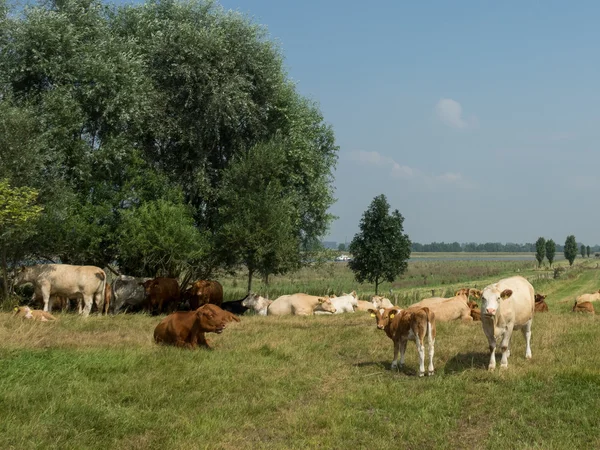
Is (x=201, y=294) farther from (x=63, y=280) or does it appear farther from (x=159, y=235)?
(x=63, y=280)

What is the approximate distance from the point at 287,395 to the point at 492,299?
467 cm

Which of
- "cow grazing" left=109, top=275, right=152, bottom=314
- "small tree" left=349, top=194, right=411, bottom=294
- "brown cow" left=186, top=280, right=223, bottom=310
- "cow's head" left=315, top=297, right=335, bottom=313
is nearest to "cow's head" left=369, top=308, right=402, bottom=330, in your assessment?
"cow's head" left=315, top=297, right=335, bottom=313

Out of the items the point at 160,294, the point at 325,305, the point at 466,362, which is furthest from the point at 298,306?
the point at 466,362

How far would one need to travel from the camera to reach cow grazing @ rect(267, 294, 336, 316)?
80.8 ft

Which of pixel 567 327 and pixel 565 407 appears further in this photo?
pixel 567 327

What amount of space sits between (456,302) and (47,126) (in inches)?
680

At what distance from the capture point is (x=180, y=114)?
27.9 metres

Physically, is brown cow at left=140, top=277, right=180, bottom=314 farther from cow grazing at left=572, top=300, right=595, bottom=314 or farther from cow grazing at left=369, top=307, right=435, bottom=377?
cow grazing at left=572, top=300, right=595, bottom=314

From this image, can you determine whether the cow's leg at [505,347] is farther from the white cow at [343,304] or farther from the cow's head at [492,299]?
the white cow at [343,304]

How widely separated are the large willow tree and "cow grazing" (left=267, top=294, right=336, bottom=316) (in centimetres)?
266

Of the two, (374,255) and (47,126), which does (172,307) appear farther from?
(374,255)

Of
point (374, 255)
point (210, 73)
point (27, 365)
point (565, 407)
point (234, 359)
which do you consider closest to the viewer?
point (565, 407)

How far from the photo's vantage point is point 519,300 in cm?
1270

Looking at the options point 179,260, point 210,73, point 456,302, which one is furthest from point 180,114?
point 456,302
